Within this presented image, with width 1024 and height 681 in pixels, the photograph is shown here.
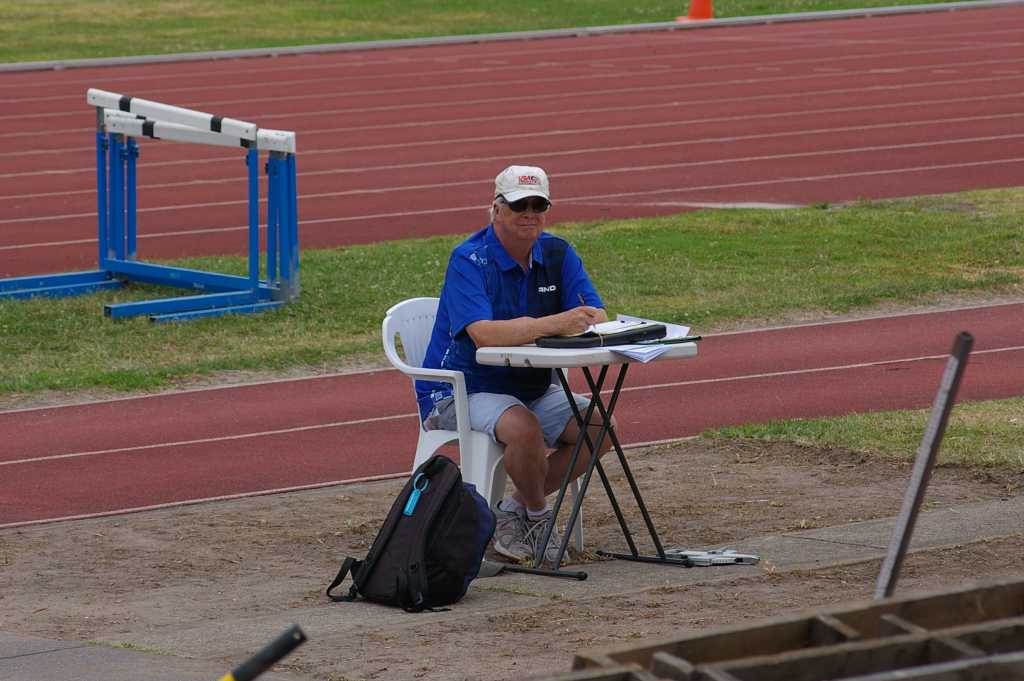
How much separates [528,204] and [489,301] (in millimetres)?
390

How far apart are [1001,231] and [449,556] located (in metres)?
9.27

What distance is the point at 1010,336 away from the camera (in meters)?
11.9

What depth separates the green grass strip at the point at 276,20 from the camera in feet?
105

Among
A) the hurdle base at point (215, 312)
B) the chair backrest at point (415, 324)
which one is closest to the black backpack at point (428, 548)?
the chair backrest at point (415, 324)

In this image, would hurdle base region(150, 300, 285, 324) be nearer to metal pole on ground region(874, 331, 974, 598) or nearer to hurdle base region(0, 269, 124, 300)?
hurdle base region(0, 269, 124, 300)

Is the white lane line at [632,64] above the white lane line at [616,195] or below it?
above

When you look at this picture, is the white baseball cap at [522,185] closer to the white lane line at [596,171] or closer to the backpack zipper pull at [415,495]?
the backpack zipper pull at [415,495]

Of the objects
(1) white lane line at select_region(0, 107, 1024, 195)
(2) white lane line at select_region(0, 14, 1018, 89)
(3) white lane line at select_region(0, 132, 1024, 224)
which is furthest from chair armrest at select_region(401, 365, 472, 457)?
(2) white lane line at select_region(0, 14, 1018, 89)

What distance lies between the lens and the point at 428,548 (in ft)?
22.1

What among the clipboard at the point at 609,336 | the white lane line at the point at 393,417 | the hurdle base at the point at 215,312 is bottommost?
the white lane line at the point at 393,417

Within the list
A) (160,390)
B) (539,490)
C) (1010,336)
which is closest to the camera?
(539,490)

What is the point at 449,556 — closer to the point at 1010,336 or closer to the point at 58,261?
the point at 1010,336

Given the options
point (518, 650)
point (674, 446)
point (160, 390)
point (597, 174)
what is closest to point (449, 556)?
point (518, 650)

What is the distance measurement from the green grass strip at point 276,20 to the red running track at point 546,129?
2.73 m
